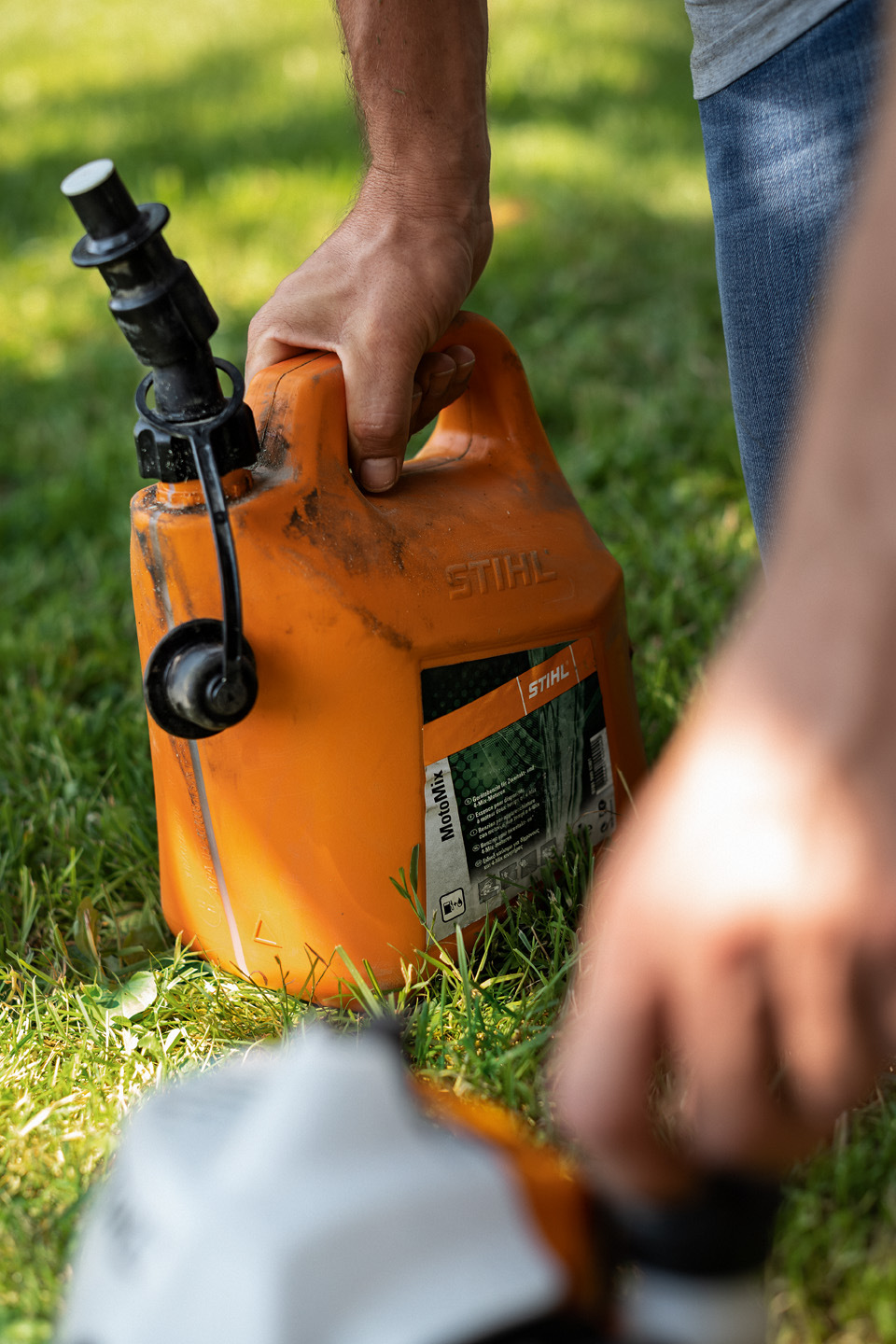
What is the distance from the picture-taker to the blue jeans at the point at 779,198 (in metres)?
1.14

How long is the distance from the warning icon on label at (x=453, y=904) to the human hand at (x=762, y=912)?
0.62m

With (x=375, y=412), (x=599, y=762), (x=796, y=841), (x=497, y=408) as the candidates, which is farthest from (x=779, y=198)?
(x=796, y=841)

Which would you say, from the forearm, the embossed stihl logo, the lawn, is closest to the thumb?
the embossed stihl logo

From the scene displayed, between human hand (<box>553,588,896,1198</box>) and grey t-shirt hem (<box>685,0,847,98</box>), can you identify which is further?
grey t-shirt hem (<box>685,0,847,98</box>)

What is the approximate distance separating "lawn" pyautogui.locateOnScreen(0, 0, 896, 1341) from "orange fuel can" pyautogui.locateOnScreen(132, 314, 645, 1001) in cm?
7

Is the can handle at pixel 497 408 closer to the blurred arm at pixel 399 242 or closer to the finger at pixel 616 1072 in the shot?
the blurred arm at pixel 399 242

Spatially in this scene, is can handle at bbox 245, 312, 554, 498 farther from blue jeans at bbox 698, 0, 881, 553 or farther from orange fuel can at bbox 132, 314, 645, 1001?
blue jeans at bbox 698, 0, 881, 553

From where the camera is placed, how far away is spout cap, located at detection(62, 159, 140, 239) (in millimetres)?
880

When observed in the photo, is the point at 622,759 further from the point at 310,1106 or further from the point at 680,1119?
the point at 310,1106

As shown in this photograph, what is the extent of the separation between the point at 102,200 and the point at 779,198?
726 mm

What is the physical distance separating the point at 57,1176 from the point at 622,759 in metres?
0.70

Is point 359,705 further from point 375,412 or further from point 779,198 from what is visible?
point 779,198

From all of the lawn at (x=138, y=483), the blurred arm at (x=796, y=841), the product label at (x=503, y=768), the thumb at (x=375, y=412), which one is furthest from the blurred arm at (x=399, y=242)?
the blurred arm at (x=796, y=841)

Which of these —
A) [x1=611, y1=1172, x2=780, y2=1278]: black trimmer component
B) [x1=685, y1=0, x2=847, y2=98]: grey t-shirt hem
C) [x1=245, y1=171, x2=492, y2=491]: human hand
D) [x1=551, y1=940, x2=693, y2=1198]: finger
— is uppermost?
[x1=685, y1=0, x2=847, y2=98]: grey t-shirt hem
